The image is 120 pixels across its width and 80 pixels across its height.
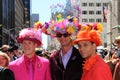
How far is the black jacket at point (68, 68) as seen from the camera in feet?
20.2

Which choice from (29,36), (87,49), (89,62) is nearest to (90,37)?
(87,49)

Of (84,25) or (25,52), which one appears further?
(84,25)

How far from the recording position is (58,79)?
6.21 meters

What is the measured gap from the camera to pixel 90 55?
596cm

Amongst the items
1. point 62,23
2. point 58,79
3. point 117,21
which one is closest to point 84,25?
point 62,23

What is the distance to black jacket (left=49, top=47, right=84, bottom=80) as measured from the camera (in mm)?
6156

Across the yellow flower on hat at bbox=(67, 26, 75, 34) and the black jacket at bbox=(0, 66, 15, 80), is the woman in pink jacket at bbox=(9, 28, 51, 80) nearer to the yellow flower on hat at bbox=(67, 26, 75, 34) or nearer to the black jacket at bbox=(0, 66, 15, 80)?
the yellow flower on hat at bbox=(67, 26, 75, 34)

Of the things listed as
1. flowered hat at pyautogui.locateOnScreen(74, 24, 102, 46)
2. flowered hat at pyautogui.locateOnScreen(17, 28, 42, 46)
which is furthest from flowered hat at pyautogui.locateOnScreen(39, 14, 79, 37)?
flowered hat at pyautogui.locateOnScreen(17, 28, 42, 46)

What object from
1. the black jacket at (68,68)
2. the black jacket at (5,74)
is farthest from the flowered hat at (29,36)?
the black jacket at (5,74)

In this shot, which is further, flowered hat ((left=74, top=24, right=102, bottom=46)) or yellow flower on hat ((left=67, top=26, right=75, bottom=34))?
yellow flower on hat ((left=67, top=26, right=75, bottom=34))

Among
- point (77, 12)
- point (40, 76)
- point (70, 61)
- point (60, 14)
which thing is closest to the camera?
point (40, 76)

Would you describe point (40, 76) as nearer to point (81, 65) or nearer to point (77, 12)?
point (81, 65)

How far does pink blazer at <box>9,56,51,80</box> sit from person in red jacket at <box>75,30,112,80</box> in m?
0.57

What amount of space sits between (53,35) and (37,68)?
0.99 meters
